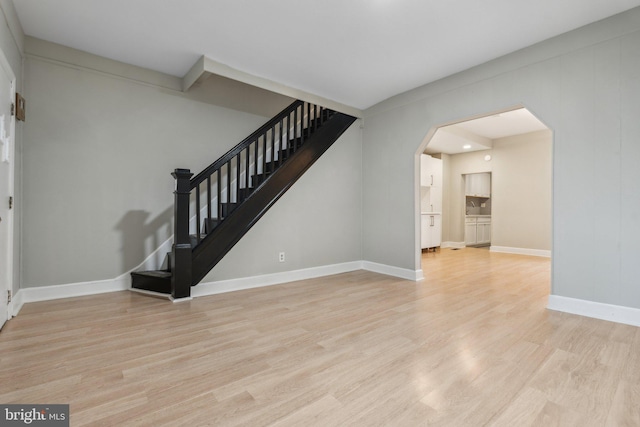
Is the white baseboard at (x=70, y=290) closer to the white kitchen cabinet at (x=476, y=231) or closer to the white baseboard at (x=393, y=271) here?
the white baseboard at (x=393, y=271)

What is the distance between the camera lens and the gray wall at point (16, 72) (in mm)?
2305

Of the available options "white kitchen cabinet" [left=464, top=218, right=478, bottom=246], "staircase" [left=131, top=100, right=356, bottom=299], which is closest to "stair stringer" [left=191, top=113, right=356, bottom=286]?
"staircase" [left=131, top=100, right=356, bottom=299]

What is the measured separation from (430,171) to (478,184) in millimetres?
2417

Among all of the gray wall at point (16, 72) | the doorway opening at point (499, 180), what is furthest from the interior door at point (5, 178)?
the doorway opening at point (499, 180)

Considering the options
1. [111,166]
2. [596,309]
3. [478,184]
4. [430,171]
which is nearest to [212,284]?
[111,166]

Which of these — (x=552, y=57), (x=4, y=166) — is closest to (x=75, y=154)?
(x=4, y=166)

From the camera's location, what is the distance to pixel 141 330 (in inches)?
90.7

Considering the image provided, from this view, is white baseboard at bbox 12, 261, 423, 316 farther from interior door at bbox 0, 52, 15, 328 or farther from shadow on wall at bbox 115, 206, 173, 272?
interior door at bbox 0, 52, 15, 328

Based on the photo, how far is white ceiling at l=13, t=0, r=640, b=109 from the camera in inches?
94.3

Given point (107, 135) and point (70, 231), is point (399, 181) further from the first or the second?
point (70, 231)

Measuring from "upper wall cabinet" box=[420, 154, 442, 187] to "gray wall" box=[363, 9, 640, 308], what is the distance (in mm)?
3568

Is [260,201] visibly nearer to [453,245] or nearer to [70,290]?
[70,290]

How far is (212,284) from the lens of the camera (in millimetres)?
3402

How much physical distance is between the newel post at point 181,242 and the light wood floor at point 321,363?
21cm
